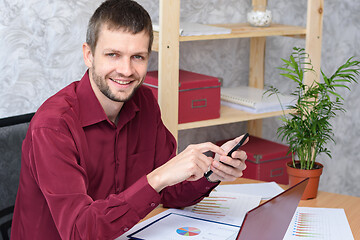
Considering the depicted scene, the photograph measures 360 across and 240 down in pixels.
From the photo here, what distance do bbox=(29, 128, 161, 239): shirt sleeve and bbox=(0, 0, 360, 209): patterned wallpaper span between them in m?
0.22

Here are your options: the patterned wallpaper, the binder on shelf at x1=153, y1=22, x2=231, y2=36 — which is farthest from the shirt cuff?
the binder on shelf at x1=153, y1=22, x2=231, y2=36

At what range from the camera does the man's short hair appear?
1.56 meters

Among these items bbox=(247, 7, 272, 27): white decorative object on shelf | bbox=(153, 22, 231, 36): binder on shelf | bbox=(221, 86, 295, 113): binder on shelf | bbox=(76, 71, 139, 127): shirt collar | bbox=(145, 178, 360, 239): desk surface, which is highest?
bbox=(247, 7, 272, 27): white decorative object on shelf

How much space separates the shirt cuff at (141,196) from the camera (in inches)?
55.7

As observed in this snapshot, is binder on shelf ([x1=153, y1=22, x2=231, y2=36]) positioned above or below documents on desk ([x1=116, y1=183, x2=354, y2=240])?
above

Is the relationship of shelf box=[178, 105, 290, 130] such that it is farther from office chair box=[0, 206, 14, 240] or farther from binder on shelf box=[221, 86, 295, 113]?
office chair box=[0, 206, 14, 240]

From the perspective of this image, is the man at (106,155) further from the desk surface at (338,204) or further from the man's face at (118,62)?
the desk surface at (338,204)

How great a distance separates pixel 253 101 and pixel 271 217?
146 centimetres

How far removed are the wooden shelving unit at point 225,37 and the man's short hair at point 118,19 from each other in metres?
0.57

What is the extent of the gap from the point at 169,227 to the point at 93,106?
1.37 ft

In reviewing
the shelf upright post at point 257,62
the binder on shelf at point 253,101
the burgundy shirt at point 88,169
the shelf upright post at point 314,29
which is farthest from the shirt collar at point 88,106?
the shelf upright post at point 257,62

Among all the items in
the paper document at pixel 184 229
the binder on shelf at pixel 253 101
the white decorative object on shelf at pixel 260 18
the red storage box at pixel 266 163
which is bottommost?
the red storage box at pixel 266 163

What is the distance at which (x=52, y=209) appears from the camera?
1.39m

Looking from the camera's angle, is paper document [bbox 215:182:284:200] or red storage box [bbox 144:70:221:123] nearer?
paper document [bbox 215:182:284:200]
